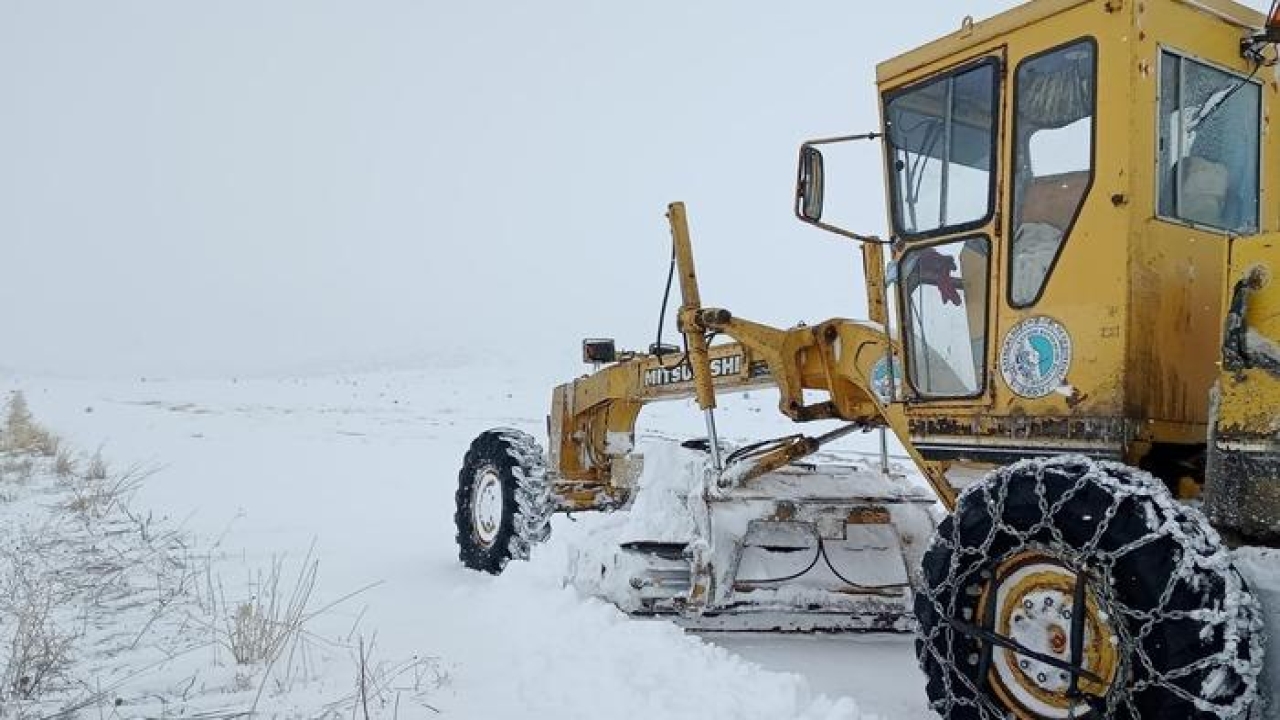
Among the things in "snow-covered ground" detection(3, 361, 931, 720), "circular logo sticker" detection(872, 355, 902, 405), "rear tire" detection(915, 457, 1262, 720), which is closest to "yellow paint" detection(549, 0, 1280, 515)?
"circular logo sticker" detection(872, 355, 902, 405)

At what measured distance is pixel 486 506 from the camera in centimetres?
745

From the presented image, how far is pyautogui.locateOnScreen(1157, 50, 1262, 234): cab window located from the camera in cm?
389

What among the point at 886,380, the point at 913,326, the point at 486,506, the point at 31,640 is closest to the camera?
the point at 31,640

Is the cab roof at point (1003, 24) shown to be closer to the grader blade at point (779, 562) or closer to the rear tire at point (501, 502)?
the grader blade at point (779, 562)

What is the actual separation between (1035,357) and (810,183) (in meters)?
1.23

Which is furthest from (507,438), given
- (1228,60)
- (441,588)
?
(1228,60)

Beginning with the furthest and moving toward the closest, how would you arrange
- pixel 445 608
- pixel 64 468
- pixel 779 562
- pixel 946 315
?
pixel 64 468 < pixel 445 608 < pixel 779 562 < pixel 946 315

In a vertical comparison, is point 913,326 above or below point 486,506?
above

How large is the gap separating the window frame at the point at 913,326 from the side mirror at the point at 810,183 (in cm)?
46

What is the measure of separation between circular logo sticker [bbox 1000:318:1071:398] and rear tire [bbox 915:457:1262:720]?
30.3 inches

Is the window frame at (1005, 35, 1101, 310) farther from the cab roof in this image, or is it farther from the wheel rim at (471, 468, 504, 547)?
the wheel rim at (471, 468, 504, 547)

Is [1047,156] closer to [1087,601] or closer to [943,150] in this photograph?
[943,150]

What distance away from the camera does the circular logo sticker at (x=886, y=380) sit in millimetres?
4844

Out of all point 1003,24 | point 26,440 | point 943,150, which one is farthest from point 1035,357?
point 26,440
